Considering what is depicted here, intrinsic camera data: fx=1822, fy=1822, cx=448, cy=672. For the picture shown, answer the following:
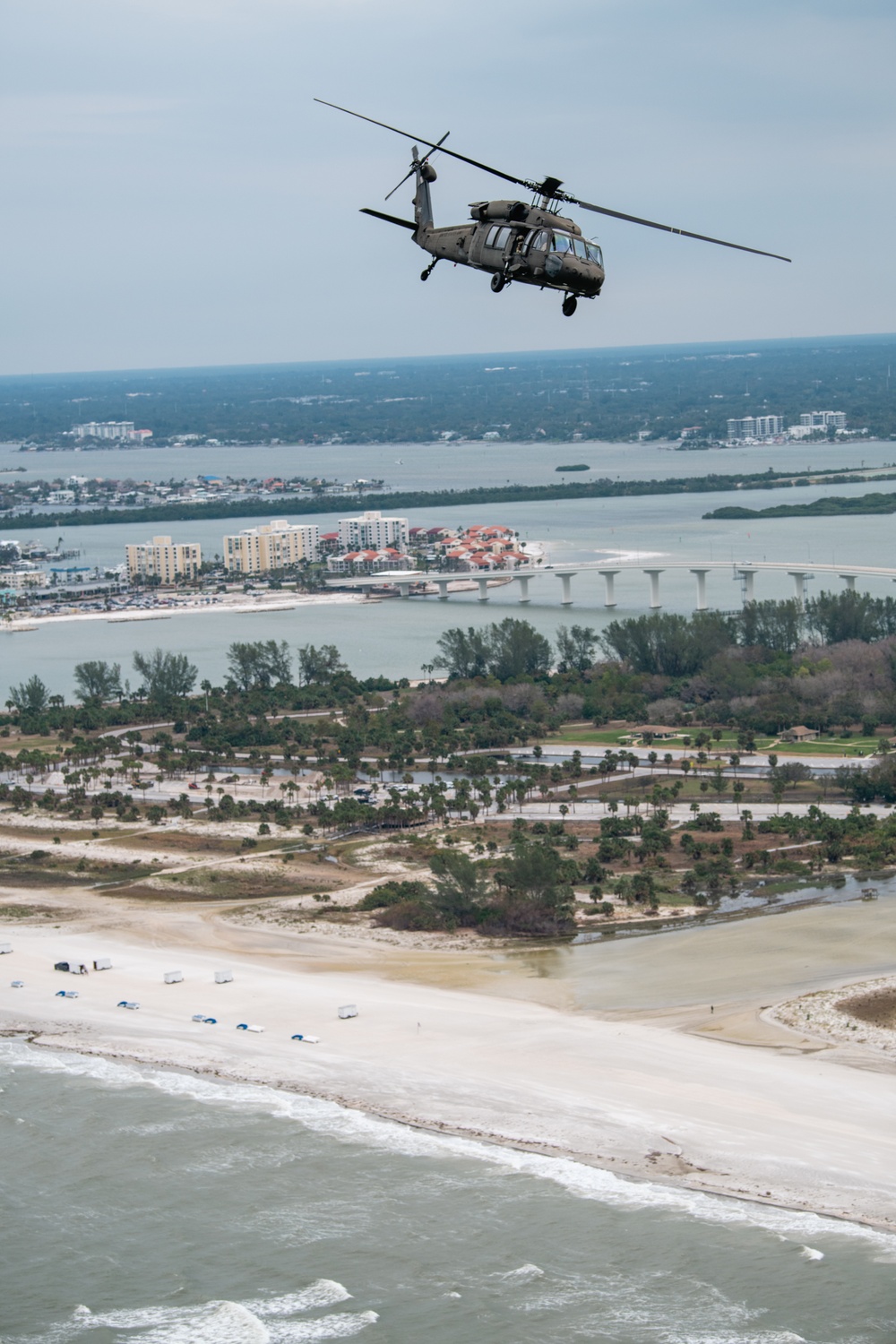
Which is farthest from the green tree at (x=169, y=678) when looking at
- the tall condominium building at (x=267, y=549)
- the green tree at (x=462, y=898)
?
the tall condominium building at (x=267, y=549)

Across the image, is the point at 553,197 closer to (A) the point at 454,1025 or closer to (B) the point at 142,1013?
(A) the point at 454,1025

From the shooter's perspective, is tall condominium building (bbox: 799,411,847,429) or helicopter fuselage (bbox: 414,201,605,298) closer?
helicopter fuselage (bbox: 414,201,605,298)

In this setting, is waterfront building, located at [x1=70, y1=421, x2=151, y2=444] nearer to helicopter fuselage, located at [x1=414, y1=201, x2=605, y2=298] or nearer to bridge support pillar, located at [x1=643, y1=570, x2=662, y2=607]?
bridge support pillar, located at [x1=643, y1=570, x2=662, y2=607]

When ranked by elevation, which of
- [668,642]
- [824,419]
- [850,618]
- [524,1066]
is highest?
[824,419]

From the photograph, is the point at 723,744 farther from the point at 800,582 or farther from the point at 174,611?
the point at 174,611

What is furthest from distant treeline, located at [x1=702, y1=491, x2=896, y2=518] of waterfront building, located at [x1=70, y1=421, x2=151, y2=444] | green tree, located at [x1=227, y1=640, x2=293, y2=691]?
waterfront building, located at [x1=70, y1=421, x2=151, y2=444]

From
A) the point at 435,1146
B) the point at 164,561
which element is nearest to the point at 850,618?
the point at 435,1146
